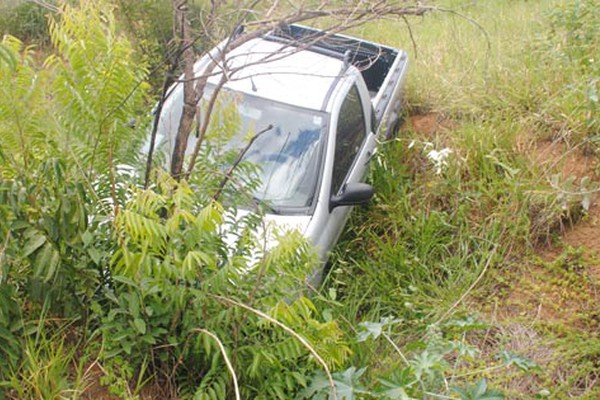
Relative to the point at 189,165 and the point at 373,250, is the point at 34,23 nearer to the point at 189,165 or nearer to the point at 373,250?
the point at 373,250

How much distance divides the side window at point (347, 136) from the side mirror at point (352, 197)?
98mm

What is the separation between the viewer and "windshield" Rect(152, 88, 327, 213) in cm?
473

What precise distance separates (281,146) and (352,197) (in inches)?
25.1

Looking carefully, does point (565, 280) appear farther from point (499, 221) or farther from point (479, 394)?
point (479, 394)

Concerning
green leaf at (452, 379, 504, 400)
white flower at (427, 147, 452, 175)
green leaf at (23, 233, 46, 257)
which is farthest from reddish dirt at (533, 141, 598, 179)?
green leaf at (23, 233, 46, 257)

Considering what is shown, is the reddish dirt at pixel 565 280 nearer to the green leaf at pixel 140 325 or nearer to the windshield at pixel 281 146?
the windshield at pixel 281 146

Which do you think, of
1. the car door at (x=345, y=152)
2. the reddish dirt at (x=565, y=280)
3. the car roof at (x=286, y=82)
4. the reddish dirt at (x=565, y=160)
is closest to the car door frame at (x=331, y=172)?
the car door at (x=345, y=152)

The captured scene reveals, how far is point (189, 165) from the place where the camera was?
11.4ft

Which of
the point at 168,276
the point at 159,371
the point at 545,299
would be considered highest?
the point at 168,276

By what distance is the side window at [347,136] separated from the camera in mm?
5156

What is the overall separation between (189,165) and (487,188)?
3.10 metres

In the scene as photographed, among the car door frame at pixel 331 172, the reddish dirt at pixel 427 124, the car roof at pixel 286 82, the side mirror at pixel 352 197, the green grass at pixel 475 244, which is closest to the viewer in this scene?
the green grass at pixel 475 244

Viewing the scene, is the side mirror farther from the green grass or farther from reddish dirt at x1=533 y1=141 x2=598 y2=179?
reddish dirt at x1=533 y1=141 x2=598 y2=179

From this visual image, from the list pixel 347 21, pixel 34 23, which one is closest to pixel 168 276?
pixel 347 21
